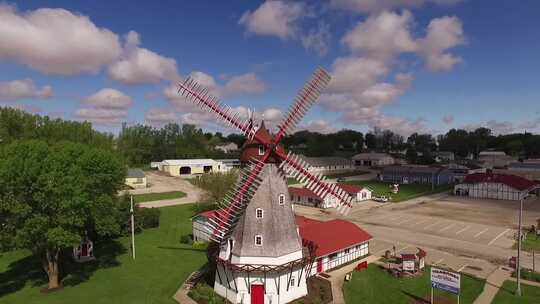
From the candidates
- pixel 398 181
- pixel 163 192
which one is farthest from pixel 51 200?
pixel 398 181

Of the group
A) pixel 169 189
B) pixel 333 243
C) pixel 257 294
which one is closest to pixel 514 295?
pixel 333 243

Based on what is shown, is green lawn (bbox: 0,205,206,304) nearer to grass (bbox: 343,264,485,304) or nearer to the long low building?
the long low building

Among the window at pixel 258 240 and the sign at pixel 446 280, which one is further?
the sign at pixel 446 280

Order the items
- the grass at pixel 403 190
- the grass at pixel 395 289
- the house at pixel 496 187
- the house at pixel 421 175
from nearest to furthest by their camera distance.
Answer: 1. the grass at pixel 395 289
2. the house at pixel 496 187
3. the grass at pixel 403 190
4. the house at pixel 421 175

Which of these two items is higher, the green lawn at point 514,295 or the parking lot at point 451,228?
the parking lot at point 451,228

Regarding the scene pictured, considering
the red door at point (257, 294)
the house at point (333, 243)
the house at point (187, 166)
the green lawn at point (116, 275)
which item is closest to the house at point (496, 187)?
the house at point (333, 243)

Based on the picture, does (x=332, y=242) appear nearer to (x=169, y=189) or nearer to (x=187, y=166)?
(x=169, y=189)

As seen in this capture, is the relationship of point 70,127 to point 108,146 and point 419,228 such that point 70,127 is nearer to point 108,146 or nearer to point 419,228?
point 108,146

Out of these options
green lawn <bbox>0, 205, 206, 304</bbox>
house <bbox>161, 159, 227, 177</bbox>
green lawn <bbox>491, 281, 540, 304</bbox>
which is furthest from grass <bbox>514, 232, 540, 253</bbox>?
house <bbox>161, 159, 227, 177</bbox>

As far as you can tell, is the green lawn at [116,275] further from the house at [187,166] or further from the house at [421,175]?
the house at [421,175]
